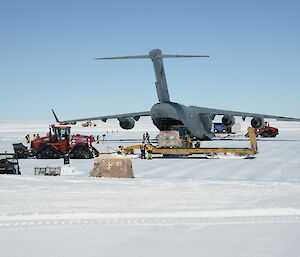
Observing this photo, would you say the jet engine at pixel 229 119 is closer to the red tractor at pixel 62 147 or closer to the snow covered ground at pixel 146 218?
the red tractor at pixel 62 147

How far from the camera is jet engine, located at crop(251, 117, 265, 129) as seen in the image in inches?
1453

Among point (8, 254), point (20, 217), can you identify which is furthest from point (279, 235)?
point (20, 217)

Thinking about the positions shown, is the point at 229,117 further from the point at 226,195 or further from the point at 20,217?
the point at 20,217

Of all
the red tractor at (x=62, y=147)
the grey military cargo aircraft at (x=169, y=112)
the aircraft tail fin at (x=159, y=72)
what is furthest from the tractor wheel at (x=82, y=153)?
the aircraft tail fin at (x=159, y=72)

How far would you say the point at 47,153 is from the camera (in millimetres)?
24203

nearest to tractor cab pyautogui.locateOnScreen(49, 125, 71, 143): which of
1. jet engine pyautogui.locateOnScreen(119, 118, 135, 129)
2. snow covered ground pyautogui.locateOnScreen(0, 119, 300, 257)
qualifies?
snow covered ground pyautogui.locateOnScreen(0, 119, 300, 257)

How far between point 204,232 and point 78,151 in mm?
17964

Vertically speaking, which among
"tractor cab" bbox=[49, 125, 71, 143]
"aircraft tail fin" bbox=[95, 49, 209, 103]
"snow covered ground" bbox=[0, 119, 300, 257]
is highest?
"aircraft tail fin" bbox=[95, 49, 209, 103]

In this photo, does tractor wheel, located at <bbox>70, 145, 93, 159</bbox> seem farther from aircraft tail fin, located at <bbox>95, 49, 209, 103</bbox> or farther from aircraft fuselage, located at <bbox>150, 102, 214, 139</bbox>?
aircraft tail fin, located at <bbox>95, 49, 209, 103</bbox>

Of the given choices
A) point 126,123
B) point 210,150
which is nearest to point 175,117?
point 210,150

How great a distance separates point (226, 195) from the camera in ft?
32.1

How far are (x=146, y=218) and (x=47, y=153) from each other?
17918mm

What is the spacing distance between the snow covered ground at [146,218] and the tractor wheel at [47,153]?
12379mm

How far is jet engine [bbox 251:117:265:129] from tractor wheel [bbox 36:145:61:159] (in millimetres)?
20237
